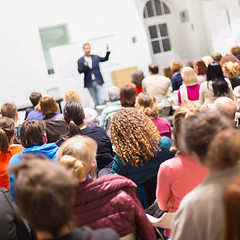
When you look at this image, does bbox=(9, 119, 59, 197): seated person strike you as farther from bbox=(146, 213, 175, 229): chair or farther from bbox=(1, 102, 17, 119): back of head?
bbox=(1, 102, 17, 119): back of head

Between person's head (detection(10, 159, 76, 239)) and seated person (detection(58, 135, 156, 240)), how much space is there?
57 centimetres

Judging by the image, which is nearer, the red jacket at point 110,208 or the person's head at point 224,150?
the person's head at point 224,150

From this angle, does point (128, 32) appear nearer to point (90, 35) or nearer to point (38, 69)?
point (90, 35)

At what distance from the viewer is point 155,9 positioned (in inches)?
485

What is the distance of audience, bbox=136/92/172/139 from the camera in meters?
3.67

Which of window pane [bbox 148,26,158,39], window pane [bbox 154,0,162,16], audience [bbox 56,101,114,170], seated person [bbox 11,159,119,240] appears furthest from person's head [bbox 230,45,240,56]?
seated person [bbox 11,159,119,240]

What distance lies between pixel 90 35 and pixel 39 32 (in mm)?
1465

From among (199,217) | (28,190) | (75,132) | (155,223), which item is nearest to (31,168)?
(28,190)

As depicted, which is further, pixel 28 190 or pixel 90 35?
pixel 90 35

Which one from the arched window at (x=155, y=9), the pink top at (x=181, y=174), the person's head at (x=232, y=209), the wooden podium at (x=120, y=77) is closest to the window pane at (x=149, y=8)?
the arched window at (x=155, y=9)

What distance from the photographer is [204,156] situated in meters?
1.43

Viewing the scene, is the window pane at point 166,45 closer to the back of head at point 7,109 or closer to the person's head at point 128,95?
the person's head at point 128,95

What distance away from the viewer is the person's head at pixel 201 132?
1444mm

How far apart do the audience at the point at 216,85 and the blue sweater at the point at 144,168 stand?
6.24ft
